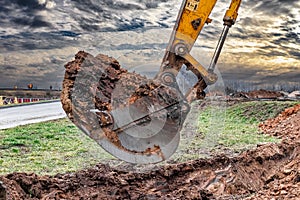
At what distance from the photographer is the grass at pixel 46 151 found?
21.7 feet

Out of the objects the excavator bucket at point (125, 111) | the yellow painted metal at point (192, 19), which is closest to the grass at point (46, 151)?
the excavator bucket at point (125, 111)

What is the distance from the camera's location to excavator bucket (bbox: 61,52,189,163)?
545 centimetres

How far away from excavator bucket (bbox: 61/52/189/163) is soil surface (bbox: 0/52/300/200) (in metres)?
0.30

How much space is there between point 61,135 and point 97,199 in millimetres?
5641

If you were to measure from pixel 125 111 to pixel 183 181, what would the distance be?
4.17 ft

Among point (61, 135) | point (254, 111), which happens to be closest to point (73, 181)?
point (61, 135)

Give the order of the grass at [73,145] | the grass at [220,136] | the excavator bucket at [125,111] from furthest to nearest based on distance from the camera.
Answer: the grass at [220,136] → the grass at [73,145] → the excavator bucket at [125,111]

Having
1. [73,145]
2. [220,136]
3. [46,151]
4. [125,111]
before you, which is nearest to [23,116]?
[73,145]

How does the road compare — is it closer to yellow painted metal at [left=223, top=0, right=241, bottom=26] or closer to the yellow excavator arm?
the yellow excavator arm

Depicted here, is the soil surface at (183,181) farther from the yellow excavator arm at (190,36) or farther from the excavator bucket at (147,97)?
the yellow excavator arm at (190,36)

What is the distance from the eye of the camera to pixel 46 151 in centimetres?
806

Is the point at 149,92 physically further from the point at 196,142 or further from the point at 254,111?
the point at 254,111

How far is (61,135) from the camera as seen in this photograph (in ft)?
33.4

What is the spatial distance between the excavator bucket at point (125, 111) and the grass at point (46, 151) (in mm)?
1236
